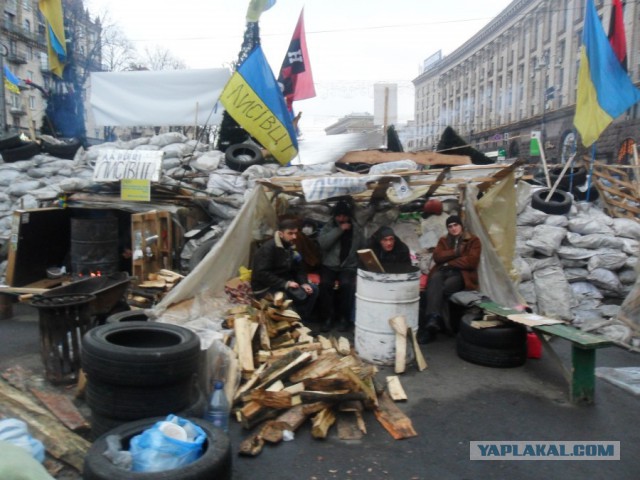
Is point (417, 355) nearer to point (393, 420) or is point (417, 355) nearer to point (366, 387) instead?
point (366, 387)

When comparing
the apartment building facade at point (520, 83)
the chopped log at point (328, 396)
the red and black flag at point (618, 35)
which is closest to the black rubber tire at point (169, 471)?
the chopped log at point (328, 396)

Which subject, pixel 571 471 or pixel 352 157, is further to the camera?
pixel 352 157

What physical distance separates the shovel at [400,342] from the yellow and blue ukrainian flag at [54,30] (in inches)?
428

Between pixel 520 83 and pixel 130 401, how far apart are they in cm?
3645

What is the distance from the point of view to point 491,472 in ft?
11.7

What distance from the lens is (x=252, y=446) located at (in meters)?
3.79

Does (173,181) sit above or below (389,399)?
above

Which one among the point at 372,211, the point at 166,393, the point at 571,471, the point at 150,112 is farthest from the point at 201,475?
the point at 150,112

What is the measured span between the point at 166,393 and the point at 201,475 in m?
1.01

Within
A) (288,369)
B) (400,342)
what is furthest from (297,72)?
(288,369)

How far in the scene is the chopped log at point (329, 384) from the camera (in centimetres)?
424

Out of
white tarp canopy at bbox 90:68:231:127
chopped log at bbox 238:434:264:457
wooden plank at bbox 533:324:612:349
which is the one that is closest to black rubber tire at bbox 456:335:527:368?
wooden plank at bbox 533:324:612:349

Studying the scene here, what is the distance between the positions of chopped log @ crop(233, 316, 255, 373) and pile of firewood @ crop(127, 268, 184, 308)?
198 centimetres

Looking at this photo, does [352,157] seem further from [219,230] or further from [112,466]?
[112,466]
